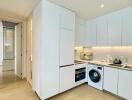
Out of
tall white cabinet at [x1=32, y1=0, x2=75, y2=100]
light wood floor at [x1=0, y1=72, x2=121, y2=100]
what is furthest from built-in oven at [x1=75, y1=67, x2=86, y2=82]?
tall white cabinet at [x1=32, y1=0, x2=75, y2=100]

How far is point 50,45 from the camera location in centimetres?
255

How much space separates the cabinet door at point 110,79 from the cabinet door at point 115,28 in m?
0.81

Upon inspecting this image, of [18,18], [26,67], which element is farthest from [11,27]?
[26,67]

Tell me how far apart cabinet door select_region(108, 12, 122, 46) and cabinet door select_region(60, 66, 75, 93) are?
60.2 inches

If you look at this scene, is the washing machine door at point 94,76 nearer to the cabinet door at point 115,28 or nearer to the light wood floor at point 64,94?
the light wood floor at point 64,94

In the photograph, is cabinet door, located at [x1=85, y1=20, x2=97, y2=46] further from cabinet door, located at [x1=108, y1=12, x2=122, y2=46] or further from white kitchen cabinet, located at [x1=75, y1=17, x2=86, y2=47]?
cabinet door, located at [x1=108, y1=12, x2=122, y2=46]

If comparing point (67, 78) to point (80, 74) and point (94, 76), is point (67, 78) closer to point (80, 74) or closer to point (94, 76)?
point (80, 74)

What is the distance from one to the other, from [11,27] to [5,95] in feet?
14.1

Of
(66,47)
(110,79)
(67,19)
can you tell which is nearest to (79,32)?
(67,19)

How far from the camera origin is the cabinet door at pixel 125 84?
2494mm

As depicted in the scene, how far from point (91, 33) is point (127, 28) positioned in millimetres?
1315

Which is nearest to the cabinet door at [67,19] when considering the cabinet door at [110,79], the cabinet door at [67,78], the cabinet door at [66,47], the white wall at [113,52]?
the cabinet door at [66,47]

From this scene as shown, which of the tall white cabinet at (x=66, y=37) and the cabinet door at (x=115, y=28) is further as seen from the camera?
the cabinet door at (x=115, y=28)

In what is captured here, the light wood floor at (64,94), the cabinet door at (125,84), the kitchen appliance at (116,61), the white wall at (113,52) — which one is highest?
the white wall at (113,52)
